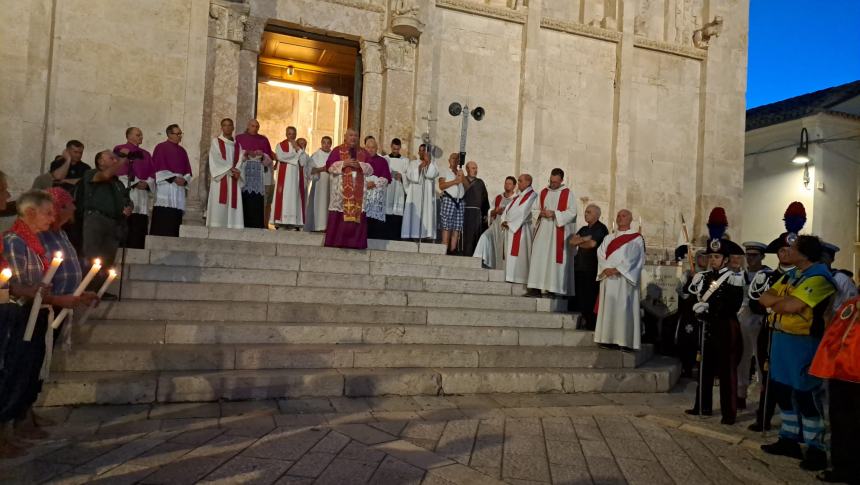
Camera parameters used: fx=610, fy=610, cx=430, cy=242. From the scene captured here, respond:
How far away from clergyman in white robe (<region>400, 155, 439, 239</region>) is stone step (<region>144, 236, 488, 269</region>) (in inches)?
63.7

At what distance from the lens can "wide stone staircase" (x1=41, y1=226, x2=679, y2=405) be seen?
5.44 m

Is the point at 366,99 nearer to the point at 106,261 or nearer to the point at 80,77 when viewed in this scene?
the point at 80,77

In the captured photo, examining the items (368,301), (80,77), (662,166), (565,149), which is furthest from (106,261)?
(662,166)

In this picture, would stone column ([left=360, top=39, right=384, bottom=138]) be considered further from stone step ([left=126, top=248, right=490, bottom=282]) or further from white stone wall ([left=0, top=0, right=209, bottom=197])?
stone step ([left=126, top=248, right=490, bottom=282])

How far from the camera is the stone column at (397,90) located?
41.3 ft

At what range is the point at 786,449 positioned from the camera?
197 inches

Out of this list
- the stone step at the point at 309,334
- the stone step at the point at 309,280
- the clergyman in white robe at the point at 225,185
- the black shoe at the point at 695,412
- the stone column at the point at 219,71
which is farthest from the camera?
the stone column at the point at 219,71

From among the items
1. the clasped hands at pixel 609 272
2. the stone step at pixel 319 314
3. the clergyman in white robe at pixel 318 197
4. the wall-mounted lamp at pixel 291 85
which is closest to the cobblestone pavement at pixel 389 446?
the stone step at pixel 319 314

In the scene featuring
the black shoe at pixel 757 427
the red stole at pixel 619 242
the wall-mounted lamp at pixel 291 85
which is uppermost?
the wall-mounted lamp at pixel 291 85

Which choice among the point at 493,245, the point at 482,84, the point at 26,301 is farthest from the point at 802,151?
the point at 26,301

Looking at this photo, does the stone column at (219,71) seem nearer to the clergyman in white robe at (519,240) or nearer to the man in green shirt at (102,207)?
the man in green shirt at (102,207)

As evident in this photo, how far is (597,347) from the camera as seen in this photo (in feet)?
25.4

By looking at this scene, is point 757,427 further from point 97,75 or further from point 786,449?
point 97,75

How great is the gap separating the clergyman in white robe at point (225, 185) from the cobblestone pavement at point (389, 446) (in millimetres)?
5166
